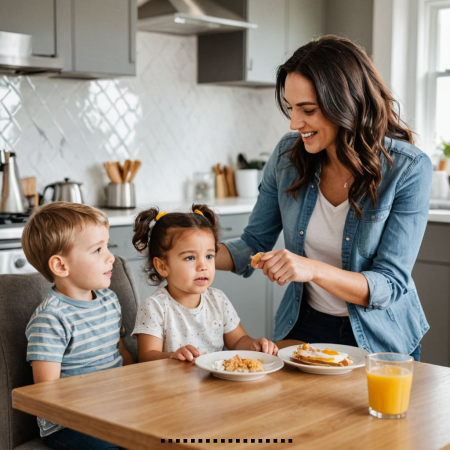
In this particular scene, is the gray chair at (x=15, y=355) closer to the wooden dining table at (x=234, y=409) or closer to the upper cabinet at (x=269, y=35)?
the wooden dining table at (x=234, y=409)

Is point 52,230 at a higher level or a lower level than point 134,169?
lower

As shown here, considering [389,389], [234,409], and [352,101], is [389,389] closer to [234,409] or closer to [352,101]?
[234,409]

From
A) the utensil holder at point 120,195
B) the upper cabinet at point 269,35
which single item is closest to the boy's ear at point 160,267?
the utensil holder at point 120,195

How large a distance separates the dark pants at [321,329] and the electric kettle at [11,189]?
1.81 metres

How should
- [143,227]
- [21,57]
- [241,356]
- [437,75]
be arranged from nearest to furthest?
[241,356], [143,227], [21,57], [437,75]

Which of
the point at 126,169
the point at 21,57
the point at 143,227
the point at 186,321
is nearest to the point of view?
the point at 186,321

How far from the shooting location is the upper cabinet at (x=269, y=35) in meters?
4.33

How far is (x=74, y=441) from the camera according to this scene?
169 centimetres

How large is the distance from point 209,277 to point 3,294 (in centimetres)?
53

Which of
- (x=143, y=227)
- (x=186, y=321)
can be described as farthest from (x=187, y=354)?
(x=143, y=227)

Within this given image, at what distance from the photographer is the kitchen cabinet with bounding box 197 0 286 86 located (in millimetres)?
4312

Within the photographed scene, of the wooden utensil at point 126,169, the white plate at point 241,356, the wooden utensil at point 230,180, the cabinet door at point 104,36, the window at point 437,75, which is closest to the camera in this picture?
the white plate at point 241,356

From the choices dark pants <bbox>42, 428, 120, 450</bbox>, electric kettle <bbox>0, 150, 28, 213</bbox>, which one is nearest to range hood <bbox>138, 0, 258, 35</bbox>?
electric kettle <bbox>0, 150, 28, 213</bbox>

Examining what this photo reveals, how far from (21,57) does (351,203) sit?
75.5 inches
